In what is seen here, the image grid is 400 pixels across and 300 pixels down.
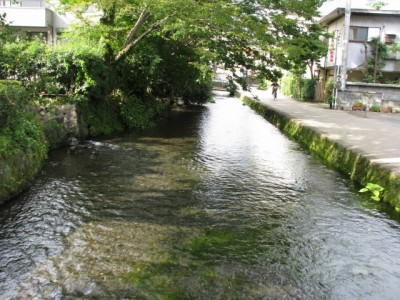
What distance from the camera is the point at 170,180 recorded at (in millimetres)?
9508

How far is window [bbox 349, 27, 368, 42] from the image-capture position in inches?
1114

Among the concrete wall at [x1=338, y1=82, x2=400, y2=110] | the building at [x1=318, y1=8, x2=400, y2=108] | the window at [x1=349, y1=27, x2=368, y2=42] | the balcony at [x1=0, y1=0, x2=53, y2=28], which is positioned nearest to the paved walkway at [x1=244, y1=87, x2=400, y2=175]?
the concrete wall at [x1=338, y1=82, x2=400, y2=110]

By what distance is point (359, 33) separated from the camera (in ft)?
93.1

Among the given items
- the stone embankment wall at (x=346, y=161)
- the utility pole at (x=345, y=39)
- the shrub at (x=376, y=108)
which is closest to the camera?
the stone embankment wall at (x=346, y=161)

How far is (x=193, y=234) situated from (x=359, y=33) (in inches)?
1039

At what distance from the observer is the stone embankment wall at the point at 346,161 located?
8250 millimetres

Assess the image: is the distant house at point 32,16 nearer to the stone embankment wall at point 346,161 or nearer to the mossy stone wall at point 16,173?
the stone embankment wall at point 346,161

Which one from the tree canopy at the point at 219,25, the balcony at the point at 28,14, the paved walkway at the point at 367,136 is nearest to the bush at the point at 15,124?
the tree canopy at the point at 219,25

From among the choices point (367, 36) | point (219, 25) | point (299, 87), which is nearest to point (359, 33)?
point (367, 36)

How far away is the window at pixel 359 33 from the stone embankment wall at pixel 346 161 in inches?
541

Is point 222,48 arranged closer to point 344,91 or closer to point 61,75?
point 61,75

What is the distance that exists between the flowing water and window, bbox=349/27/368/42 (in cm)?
2020

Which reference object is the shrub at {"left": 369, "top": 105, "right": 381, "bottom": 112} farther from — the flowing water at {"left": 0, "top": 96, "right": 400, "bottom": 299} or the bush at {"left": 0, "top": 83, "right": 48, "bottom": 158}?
the bush at {"left": 0, "top": 83, "right": 48, "bottom": 158}

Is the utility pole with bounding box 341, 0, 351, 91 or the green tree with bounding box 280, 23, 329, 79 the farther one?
the utility pole with bounding box 341, 0, 351, 91
